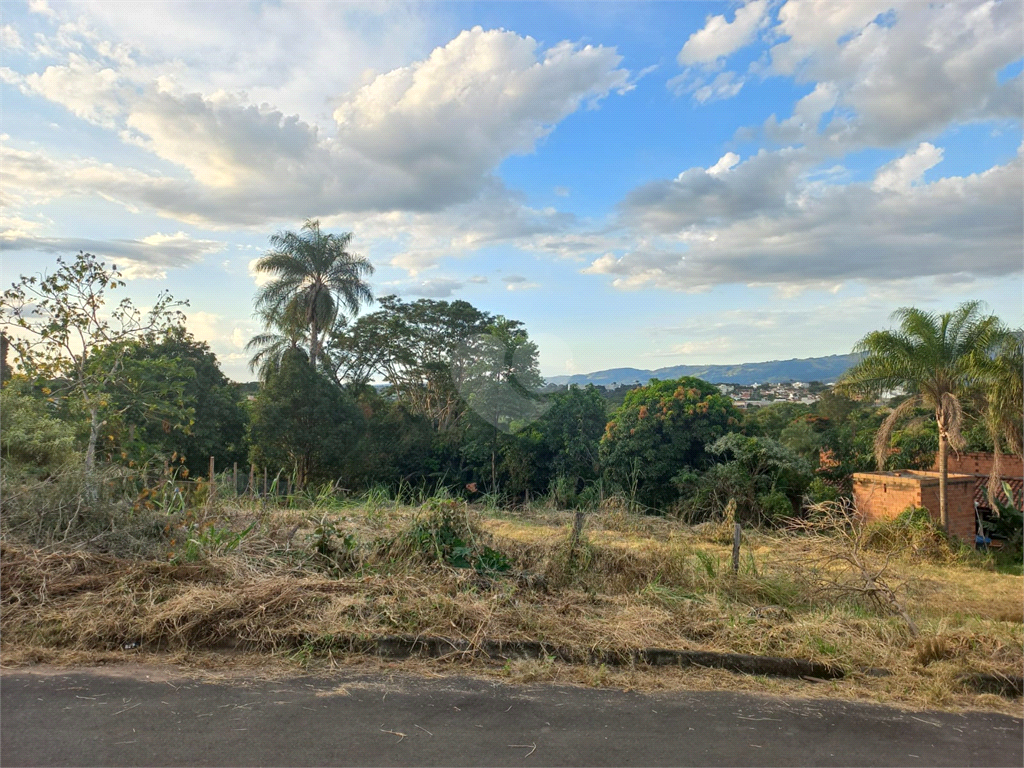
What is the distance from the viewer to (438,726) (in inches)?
144

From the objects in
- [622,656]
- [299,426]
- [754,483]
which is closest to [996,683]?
[622,656]

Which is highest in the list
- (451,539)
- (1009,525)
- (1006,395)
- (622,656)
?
(1006,395)

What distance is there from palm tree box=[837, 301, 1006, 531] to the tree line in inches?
1.3

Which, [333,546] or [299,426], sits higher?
[299,426]

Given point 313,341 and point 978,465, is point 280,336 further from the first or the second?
point 978,465

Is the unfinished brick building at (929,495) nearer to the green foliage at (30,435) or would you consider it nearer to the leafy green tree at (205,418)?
the green foliage at (30,435)

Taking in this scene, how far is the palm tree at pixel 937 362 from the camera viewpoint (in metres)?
12.2

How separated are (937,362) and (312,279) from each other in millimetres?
21468

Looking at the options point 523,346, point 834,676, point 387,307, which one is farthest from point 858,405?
point 834,676

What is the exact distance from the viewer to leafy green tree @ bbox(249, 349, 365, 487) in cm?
2247

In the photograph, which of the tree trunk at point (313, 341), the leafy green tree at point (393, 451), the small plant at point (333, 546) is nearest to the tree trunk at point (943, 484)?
the small plant at point (333, 546)

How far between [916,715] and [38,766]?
4720 mm

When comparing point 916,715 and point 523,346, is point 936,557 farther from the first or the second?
point 523,346

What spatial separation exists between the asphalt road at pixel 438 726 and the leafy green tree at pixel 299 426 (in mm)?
18811
